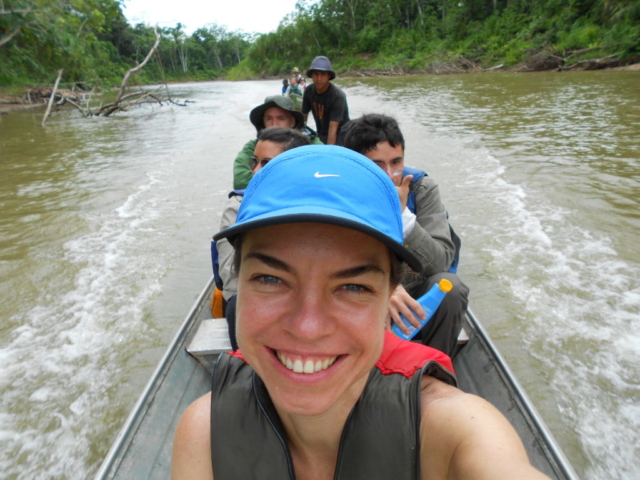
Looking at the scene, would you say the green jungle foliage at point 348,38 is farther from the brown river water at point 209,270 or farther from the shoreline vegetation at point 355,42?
the brown river water at point 209,270

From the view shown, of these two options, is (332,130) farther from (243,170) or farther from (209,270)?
(209,270)

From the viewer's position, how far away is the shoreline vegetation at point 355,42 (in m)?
15.1

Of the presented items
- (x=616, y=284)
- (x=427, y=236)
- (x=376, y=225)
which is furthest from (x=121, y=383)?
(x=616, y=284)

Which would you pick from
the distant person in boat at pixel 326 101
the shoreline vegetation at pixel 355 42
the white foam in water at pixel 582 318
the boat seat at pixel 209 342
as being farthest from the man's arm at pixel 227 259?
the shoreline vegetation at pixel 355 42

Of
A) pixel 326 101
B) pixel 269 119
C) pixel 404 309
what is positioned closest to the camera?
pixel 404 309

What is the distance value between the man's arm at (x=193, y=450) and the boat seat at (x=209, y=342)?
1176mm

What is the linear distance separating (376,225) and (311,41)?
6277 cm

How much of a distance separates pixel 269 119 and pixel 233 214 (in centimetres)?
171

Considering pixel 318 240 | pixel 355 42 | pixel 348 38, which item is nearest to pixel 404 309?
pixel 318 240

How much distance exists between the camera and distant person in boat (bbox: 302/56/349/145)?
189 inches

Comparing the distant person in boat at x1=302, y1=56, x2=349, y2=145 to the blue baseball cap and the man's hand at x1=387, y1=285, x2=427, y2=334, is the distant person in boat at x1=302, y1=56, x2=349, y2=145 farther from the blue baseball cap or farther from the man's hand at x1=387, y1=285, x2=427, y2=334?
the blue baseball cap

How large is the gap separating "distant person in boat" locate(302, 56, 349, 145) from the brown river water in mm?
2215

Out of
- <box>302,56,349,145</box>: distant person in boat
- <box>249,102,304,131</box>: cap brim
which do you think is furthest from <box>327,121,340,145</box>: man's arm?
<box>249,102,304,131</box>: cap brim

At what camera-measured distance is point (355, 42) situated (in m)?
50.6
